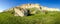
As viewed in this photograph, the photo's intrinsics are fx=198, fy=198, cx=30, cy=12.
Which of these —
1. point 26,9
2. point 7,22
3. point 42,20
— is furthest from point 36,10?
point 7,22

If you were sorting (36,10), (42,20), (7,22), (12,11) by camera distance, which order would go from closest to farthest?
(7,22) < (42,20) < (12,11) < (36,10)

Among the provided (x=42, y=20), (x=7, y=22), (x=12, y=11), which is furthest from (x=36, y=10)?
(x=7, y=22)

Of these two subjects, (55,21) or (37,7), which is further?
(37,7)

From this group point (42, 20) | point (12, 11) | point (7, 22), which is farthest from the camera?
point (12, 11)

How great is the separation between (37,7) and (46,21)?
36.8ft

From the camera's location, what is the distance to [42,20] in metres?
32.0

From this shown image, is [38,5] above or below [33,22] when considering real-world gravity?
above

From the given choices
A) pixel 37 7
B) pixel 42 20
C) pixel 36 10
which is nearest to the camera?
pixel 42 20

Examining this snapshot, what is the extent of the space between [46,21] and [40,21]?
956mm

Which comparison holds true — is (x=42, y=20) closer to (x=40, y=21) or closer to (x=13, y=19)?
(x=40, y=21)

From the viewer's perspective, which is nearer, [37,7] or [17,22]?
[17,22]

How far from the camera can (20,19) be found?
31.7 m

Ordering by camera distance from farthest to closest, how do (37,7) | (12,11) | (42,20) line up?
(37,7)
(12,11)
(42,20)

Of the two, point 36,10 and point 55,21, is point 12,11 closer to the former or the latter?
point 36,10
